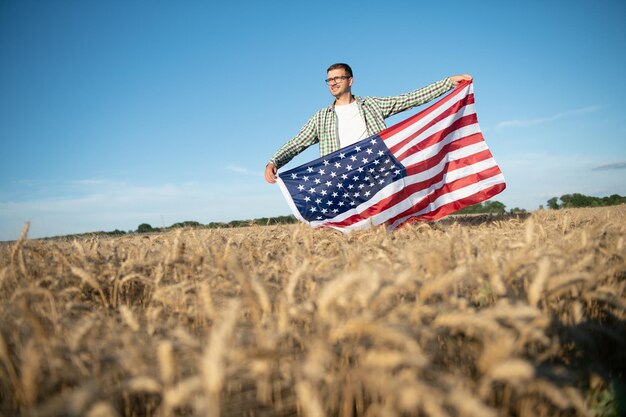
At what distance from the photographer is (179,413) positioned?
112 centimetres

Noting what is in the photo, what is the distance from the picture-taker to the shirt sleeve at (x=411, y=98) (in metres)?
5.69

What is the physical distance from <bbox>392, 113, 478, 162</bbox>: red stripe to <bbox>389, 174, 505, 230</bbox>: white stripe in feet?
2.70

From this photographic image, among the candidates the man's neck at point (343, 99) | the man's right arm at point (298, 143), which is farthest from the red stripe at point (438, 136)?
the man's right arm at point (298, 143)

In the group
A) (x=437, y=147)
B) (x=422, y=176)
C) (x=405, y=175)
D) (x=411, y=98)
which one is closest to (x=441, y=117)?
(x=437, y=147)

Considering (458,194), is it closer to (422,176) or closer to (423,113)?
(422,176)

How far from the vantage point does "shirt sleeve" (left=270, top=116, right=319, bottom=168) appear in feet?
20.1

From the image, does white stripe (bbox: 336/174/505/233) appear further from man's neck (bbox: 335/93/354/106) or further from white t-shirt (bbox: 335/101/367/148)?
man's neck (bbox: 335/93/354/106)

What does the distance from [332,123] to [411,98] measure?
1.38 meters

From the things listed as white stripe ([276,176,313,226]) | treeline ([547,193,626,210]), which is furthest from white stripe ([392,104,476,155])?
treeline ([547,193,626,210])

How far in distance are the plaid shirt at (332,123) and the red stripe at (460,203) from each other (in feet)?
5.51

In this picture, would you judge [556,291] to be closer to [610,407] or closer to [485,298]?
[485,298]

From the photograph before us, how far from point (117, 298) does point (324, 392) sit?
4.80 ft

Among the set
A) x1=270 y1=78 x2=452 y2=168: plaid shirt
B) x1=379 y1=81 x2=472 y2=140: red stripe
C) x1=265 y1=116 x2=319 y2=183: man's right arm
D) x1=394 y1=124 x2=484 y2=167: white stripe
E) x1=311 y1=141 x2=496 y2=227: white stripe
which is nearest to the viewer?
x1=311 y1=141 x2=496 y2=227: white stripe

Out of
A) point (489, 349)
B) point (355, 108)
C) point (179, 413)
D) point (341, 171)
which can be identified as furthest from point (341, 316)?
point (355, 108)
